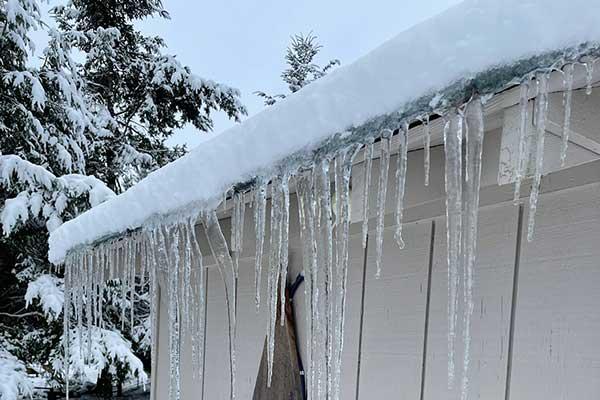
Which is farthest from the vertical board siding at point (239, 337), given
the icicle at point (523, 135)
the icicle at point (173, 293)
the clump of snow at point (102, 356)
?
the clump of snow at point (102, 356)

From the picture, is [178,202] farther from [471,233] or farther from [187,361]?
[187,361]

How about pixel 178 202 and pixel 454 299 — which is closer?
pixel 454 299

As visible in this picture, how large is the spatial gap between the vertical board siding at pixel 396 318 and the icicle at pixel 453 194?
43 centimetres

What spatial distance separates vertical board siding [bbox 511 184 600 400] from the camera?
108 centimetres

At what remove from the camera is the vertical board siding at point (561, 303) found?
3.54 feet

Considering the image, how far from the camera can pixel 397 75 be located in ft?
2.67

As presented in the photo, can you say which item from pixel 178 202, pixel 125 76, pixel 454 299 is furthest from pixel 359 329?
pixel 125 76

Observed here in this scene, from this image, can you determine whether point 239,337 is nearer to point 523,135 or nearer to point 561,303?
point 561,303

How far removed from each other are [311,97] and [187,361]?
→ 6.33 ft

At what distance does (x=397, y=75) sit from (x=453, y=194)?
0.64 ft

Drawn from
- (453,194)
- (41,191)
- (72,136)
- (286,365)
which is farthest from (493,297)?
(72,136)

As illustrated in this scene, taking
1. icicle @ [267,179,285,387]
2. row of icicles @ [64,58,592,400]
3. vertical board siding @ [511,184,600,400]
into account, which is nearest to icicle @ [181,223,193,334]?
row of icicles @ [64,58,592,400]

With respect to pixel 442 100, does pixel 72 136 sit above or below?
above

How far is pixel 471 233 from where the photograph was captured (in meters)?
0.91
